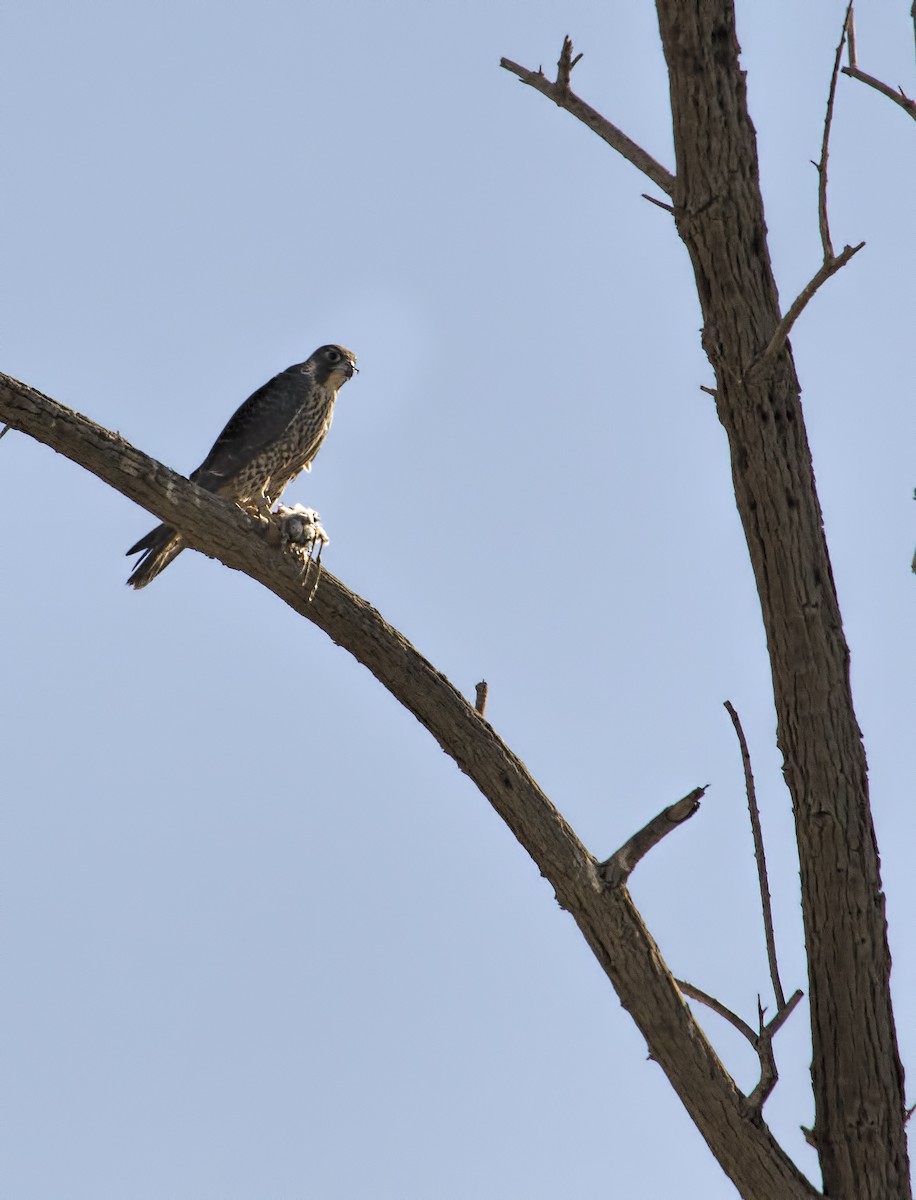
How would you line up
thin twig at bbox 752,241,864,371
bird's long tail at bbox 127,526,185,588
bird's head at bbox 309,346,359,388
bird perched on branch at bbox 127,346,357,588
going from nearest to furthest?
thin twig at bbox 752,241,864,371 < bird's long tail at bbox 127,526,185,588 < bird perched on branch at bbox 127,346,357,588 < bird's head at bbox 309,346,359,388

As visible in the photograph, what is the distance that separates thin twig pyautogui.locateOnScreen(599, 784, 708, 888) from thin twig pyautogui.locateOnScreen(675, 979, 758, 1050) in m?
0.37

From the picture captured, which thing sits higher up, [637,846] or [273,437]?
[273,437]

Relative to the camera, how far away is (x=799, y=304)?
11.7 feet

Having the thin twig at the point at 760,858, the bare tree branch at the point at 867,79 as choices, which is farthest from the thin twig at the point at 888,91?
the thin twig at the point at 760,858

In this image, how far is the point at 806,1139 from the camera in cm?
398

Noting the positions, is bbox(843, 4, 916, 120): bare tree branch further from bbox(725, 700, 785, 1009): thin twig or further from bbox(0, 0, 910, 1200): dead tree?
bbox(725, 700, 785, 1009): thin twig

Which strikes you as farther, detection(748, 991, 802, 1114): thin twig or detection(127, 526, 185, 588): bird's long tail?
detection(127, 526, 185, 588): bird's long tail

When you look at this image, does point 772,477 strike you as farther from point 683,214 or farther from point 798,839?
point 798,839

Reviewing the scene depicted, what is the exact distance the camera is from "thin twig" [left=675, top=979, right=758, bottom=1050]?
392 centimetres

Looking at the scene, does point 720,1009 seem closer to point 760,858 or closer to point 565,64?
point 760,858

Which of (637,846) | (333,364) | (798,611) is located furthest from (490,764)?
(333,364)

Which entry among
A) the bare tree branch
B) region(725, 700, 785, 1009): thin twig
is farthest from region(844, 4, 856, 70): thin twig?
region(725, 700, 785, 1009): thin twig

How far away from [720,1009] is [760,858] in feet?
1.51

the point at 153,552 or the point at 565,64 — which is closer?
the point at 565,64
